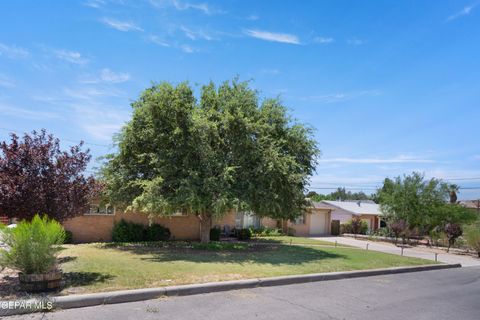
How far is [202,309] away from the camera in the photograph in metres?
7.14

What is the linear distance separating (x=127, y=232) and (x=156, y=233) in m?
1.69

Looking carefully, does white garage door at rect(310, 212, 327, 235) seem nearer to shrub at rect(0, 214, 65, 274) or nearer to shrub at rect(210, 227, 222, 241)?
shrub at rect(210, 227, 222, 241)

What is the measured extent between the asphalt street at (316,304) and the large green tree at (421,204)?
24623 mm

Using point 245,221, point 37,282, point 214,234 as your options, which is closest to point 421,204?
point 245,221

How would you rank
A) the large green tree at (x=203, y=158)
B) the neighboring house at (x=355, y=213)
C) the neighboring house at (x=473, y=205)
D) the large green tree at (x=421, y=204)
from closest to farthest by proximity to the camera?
the large green tree at (x=203, y=158), the large green tree at (x=421, y=204), the neighboring house at (x=473, y=205), the neighboring house at (x=355, y=213)

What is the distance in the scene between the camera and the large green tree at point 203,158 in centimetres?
1568

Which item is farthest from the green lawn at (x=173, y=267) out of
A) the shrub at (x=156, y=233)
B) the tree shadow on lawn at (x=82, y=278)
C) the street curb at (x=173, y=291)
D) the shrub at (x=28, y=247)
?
the shrub at (x=156, y=233)

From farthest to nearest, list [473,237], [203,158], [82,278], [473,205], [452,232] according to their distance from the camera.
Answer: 1. [473,205]
2. [452,232]
3. [473,237]
4. [203,158]
5. [82,278]

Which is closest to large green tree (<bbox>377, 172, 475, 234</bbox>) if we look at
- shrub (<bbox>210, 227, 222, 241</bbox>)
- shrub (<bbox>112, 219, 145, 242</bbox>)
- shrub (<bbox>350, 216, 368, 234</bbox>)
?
shrub (<bbox>350, 216, 368, 234</bbox>)

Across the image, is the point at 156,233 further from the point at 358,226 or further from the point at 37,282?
the point at 358,226

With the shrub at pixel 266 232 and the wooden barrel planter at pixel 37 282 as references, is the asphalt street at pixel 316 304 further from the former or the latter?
the shrub at pixel 266 232

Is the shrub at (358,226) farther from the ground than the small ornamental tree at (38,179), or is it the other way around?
the small ornamental tree at (38,179)

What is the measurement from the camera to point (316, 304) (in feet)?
26.3

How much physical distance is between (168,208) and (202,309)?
8680 mm
